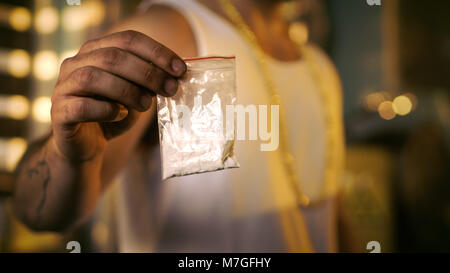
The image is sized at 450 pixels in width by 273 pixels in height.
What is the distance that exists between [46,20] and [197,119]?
402mm

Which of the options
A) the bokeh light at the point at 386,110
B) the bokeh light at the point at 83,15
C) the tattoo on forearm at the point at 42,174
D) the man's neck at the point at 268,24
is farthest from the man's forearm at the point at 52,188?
the bokeh light at the point at 386,110

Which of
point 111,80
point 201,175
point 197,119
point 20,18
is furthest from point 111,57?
point 20,18

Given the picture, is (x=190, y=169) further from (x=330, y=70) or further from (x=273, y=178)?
(x=330, y=70)

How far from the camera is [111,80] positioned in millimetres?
400

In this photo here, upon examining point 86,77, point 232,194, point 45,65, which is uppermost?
point 45,65

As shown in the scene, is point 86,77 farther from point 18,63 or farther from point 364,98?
point 364,98

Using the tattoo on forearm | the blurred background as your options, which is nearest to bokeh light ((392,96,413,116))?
the blurred background

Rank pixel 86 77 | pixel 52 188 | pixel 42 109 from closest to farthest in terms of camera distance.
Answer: pixel 86 77 → pixel 52 188 → pixel 42 109

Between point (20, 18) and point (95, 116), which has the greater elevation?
point (20, 18)

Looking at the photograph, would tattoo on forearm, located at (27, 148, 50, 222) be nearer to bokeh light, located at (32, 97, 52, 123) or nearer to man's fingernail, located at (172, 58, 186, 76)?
bokeh light, located at (32, 97, 52, 123)

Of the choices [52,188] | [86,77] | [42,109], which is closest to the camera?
[86,77]

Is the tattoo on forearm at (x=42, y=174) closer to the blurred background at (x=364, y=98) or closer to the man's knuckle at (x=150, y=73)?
the blurred background at (x=364, y=98)

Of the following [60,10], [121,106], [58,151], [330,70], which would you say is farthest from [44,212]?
[330,70]

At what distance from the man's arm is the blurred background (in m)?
0.07
